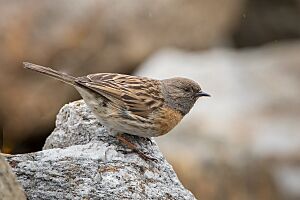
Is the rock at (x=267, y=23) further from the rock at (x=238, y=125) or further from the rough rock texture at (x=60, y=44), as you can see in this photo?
the rough rock texture at (x=60, y=44)

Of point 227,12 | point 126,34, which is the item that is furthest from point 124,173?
point 227,12

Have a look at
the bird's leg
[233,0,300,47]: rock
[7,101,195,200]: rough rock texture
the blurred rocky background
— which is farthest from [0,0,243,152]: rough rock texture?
[7,101,195,200]: rough rock texture

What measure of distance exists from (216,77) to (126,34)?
150 cm

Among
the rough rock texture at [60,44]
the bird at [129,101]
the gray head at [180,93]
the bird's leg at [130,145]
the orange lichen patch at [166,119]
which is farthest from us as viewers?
the rough rock texture at [60,44]

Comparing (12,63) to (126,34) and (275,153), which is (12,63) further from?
(275,153)

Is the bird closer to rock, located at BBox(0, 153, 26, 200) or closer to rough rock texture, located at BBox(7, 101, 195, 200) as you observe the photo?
rough rock texture, located at BBox(7, 101, 195, 200)

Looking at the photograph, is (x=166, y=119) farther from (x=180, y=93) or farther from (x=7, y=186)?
(x=7, y=186)

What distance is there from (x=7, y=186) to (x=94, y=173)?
115 centimetres

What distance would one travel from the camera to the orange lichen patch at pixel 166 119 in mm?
6398

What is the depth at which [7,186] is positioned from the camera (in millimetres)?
4270

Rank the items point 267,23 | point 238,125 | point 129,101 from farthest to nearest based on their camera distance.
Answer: point 267,23 < point 238,125 < point 129,101

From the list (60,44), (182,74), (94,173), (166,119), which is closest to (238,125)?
(182,74)

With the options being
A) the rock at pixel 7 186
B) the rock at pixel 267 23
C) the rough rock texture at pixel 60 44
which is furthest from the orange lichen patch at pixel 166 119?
the rock at pixel 267 23

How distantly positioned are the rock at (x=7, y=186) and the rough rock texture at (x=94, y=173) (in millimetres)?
790
